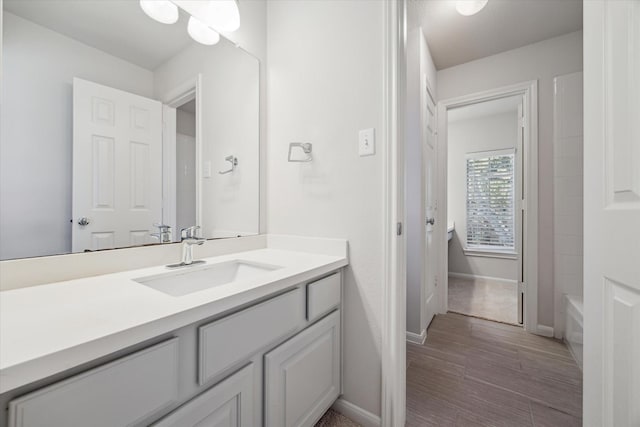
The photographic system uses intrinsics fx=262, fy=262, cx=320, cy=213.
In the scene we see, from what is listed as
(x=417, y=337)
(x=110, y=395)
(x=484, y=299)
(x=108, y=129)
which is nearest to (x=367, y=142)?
(x=108, y=129)

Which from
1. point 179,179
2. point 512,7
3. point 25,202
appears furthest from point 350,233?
point 512,7

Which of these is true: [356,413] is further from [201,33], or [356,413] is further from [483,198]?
[483,198]

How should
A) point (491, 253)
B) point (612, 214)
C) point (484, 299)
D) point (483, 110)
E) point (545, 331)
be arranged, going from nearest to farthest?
point (612, 214)
point (545, 331)
point (484, 299)
point (483, 110)
point (491, 253)

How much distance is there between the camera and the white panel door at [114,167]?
3.01 feet

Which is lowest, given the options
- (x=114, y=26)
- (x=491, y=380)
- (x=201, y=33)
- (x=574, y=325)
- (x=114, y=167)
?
(x=491, y=380)

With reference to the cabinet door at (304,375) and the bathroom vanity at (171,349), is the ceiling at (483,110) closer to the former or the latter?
the cabinet door at (304,375)

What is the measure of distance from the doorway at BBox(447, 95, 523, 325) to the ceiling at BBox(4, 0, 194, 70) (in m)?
3.52

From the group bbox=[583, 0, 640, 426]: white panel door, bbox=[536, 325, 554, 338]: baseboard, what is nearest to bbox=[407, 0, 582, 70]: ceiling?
bbox=[583, 0, 640, 426]: white panel door

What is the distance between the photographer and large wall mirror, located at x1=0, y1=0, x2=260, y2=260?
81 cm

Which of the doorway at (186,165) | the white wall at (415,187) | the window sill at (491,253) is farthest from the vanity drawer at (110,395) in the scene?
the window sill at (491,253)

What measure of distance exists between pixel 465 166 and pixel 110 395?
15.1 feet

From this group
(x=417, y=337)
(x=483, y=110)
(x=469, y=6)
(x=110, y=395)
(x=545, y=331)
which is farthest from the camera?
(x=483, y=110)

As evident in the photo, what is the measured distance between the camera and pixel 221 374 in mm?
732

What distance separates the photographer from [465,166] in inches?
161
